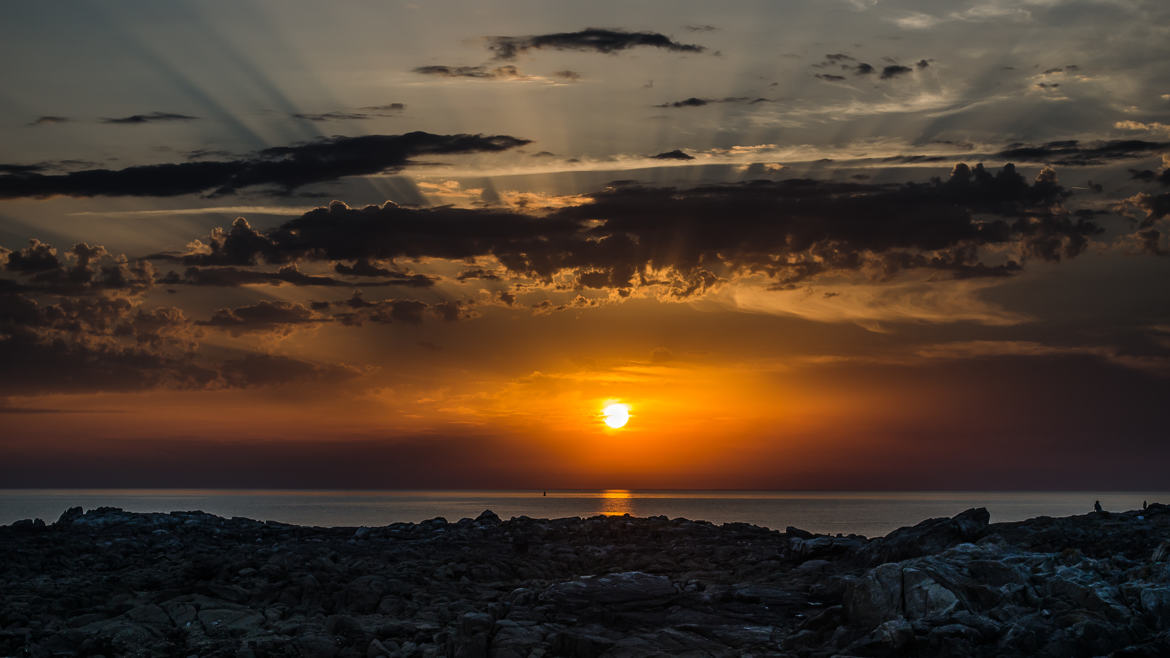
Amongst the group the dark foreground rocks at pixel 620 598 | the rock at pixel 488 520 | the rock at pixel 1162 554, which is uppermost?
the rock at pixel 1162 554

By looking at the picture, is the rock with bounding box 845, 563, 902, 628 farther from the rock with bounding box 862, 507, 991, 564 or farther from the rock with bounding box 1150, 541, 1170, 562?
the rock with bounding box 862, 507, 991, 564

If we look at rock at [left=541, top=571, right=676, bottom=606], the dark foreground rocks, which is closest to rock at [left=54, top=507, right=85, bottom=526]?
the dark foreground rocks

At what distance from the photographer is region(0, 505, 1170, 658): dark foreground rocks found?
81.7ft

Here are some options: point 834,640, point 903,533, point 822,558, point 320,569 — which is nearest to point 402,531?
point 320,569

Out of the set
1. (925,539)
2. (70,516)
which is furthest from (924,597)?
(70,516)

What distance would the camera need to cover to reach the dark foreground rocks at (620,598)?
2489 cm

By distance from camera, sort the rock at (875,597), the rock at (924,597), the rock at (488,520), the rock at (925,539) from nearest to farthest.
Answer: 1. the rock at (924,597)
2. the rock at (875,597)
3. the rock at (925,539)
4. the rock at (488,520)

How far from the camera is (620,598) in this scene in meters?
30.9

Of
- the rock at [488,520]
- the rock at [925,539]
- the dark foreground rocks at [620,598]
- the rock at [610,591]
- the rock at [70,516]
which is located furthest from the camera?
the rock at [70,516]

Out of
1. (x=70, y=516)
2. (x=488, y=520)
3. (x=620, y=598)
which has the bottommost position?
(x=620, y=598)

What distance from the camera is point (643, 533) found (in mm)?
54000

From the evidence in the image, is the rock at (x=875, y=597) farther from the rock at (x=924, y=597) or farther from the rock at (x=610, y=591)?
the rock at (x=610, y=591)

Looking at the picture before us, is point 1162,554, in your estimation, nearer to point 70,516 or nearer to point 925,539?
point 925,539

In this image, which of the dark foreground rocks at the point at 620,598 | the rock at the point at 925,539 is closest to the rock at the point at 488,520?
the dark foreground rocks at the point at 620,598
